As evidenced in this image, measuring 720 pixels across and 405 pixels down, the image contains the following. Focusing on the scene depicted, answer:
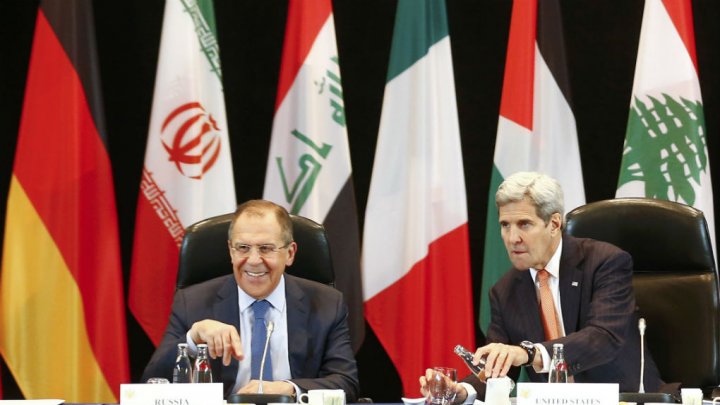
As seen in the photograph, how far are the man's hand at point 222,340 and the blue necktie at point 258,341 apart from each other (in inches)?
13.9

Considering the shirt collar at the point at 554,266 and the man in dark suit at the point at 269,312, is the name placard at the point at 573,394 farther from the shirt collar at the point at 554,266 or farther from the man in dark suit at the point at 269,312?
the shirt collar at the point at 554,266

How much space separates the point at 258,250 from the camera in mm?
3641

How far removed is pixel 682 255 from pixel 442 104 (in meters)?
1.68

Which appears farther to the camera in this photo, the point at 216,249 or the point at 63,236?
the point at 63,236

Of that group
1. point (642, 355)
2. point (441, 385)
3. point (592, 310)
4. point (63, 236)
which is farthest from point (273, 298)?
point (63, 236)

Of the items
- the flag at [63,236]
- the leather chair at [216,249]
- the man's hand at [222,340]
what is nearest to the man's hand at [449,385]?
the man's hand at [222,340]

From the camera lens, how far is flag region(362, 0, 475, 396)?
5.00m

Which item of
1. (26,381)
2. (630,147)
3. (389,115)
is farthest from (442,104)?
(26,381)

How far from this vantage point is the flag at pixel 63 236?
4.83m

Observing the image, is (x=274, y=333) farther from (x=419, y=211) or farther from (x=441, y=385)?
(x=419, y=211)

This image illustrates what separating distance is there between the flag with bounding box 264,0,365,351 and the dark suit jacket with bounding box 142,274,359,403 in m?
1.17

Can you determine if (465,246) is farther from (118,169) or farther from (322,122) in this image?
(118,169)

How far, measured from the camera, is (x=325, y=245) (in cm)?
388

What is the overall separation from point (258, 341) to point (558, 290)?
112cm
